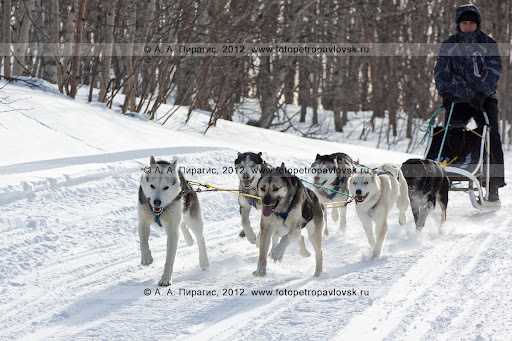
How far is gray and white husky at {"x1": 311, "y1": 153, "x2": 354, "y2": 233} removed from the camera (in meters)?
5.68

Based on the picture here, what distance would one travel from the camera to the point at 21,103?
8.00 m

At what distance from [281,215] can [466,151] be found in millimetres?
3107

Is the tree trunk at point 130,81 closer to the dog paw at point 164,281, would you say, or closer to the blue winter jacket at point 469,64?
the blue winter jacket at point 469,64

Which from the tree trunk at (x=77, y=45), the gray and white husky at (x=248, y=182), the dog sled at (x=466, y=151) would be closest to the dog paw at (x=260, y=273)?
the gray and white husky at (x=248, y=182)

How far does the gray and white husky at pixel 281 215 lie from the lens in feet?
13.4

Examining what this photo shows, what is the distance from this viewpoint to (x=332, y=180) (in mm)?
5730

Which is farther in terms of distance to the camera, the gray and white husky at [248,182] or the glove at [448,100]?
the glove at [448,100]

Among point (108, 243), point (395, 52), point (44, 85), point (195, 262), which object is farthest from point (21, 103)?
point (395, 52)

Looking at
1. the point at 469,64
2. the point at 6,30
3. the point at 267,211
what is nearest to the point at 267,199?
the point at 267,211

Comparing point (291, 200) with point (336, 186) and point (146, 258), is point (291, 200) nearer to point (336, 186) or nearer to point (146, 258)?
point (146, 258)

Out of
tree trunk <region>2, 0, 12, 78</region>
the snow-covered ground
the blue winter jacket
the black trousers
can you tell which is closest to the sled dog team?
the snow-covered ground

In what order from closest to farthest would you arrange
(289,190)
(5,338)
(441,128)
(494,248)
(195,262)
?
(5,338), (289,190), (195,262), (494,248), (441,128)

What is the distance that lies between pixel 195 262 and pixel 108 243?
29.9 inches

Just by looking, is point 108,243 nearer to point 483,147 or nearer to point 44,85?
point 483,147
